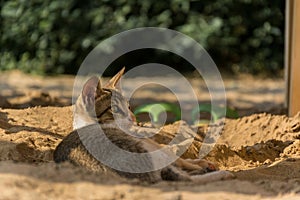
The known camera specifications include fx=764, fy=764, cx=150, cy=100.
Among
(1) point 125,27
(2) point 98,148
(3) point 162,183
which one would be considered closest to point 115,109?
(2) point 98,148

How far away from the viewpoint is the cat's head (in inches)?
219


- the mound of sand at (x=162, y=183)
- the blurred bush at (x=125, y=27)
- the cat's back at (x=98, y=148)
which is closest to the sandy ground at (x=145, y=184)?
the mound of sand at (x=162, y=183)

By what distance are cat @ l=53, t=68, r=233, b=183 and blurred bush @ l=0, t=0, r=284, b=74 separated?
553 cm

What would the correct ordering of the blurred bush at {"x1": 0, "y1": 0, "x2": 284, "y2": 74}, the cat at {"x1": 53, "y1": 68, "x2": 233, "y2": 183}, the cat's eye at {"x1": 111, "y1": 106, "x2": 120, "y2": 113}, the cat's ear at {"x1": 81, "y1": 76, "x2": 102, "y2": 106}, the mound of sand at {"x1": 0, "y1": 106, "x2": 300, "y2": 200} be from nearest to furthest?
the mound of sand at {"x1": 0, "y1": 106, "x2": 300, "y2": 200}, the cat at {"x1": 53, "y1": 68, "x2": 233, "y2": 183}, the cat's ear at {"x1": 81, "y1": 76, "x2": 102, "y2": 106}, the cat's eye at {"x1": 111, "y1": 106, "x2": 120, "y2": 113}, the blurred bush at {"x1": 0, "y1": 0, "x2": 284, "y2": 74}

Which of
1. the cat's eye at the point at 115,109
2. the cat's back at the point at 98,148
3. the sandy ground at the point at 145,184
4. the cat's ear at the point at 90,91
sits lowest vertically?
the sandy ground at the point at 145,184

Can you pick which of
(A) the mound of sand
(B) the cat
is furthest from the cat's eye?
(A) the mound of sand

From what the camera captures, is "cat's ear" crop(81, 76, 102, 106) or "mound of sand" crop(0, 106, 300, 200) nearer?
"mound of sand" crop(0, 106, 300, 200)

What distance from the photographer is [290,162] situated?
574 centimetres

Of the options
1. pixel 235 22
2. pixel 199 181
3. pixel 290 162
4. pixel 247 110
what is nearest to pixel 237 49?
pixel 235 22

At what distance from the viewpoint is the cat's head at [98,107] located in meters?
5.56

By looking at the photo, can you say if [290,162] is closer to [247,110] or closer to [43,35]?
[247,110]

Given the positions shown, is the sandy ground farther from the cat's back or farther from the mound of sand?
the cat's back

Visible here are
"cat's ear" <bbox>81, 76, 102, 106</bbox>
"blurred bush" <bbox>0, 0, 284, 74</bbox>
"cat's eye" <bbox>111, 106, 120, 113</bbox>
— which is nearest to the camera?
"cat's ear" <bbox>81, 76, 102, 106</bbox>

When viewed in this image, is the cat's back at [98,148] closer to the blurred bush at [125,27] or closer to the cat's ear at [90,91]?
the cat's ear at [90,91]
